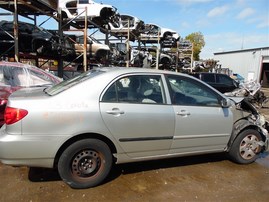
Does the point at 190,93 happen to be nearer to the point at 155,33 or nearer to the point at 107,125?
the point at 107,125

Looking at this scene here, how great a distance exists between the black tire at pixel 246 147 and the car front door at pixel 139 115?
4.32 feet

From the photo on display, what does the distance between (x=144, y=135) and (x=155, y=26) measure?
16.6 metres

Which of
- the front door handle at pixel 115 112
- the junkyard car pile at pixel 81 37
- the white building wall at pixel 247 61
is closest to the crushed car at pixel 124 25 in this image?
the junkyard car pile at pixel 81 37

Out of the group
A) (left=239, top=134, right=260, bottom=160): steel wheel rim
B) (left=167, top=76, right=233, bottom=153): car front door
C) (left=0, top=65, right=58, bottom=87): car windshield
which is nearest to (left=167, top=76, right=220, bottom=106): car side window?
(left=167, top=76, right=233, bottom=153): car front door

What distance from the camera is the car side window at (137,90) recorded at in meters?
3.38

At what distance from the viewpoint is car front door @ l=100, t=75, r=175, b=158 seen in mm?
3322

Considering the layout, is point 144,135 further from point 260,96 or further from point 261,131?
point 260,96

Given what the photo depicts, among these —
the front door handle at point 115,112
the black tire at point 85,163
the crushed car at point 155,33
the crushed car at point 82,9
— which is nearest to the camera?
the black tire at point 85,163

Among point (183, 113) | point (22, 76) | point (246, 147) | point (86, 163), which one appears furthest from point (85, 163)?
point (22, 76)

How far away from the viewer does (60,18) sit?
1173cm

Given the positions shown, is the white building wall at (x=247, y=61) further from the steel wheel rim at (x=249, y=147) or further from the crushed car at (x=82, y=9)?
the steel wheel rim at (x=249, y=147)

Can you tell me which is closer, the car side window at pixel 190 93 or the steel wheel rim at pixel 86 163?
the steel wheel rim at pixel 86 163

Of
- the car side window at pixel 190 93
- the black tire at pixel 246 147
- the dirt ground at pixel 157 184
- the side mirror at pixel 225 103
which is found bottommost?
the dirt ground at pixel 157 184

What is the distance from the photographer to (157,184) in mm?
3535
